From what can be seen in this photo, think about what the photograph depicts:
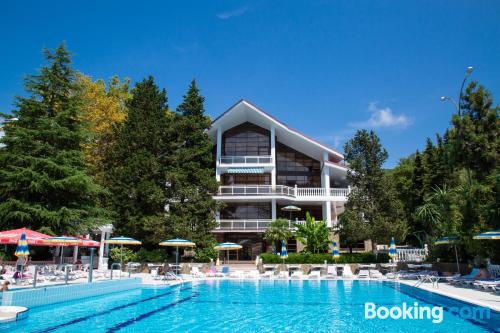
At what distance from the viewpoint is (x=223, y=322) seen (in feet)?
36.4

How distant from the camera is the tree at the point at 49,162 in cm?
2341

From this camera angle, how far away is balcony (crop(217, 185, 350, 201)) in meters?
32.2

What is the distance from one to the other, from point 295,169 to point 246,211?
679cm

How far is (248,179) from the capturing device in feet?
118

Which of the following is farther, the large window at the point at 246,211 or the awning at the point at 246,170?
the large window at the point at 246,211

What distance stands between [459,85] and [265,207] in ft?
63.2

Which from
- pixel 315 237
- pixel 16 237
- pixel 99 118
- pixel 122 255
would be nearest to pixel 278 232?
pixel 315 237

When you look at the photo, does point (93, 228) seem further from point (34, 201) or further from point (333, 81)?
point (333, 81)

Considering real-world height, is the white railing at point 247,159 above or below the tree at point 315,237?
above

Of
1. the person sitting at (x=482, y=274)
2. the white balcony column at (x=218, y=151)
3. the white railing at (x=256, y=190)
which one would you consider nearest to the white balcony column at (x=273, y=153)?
the white railing at (x=256, y=190)

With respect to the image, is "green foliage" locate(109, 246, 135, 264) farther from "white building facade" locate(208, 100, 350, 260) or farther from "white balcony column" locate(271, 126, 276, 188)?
"white balcony column" locate(271, 126, 276, 188)

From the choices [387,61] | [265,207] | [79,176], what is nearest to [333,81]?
[387,61]

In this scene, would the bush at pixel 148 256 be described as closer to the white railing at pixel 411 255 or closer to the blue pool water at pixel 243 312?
the blue pool water at pixel 243 312

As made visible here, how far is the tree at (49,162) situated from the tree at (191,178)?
5.37m
